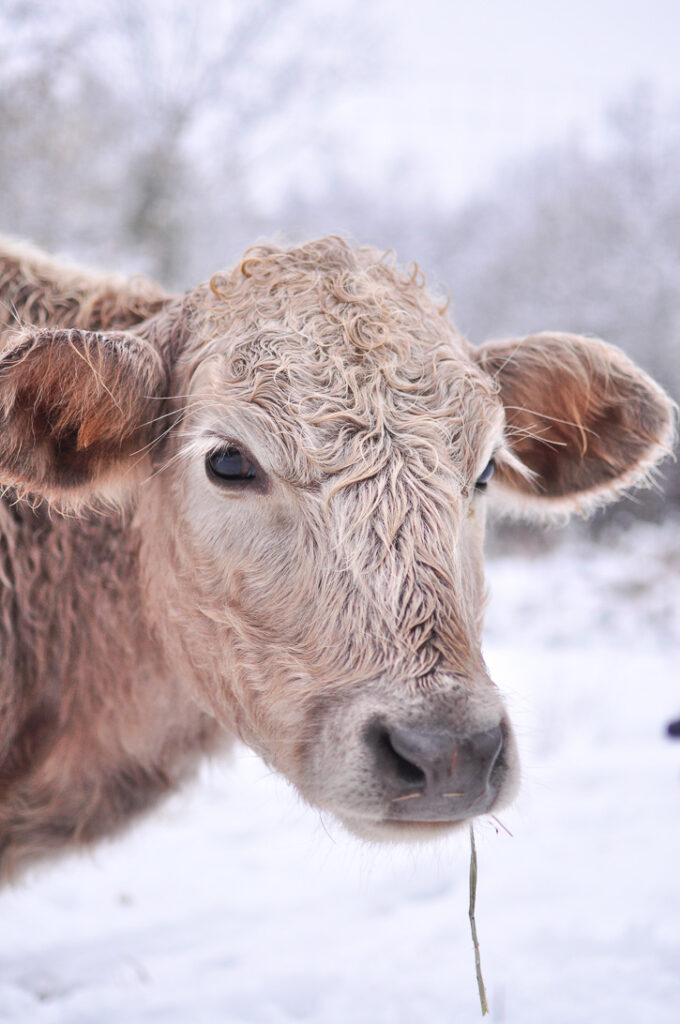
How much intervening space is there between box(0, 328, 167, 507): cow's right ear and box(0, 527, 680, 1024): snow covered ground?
1.13 metres

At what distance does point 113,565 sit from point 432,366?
1.39 meters

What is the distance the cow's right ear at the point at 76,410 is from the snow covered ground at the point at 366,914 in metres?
1.13

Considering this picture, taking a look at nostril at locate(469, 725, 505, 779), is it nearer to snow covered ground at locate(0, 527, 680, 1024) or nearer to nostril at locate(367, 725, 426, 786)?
nostril at locate(367, 725, 426, 786)

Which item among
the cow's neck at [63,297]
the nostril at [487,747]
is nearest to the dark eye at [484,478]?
the nostril at [487,747]

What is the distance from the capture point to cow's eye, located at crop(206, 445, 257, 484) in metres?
2.20

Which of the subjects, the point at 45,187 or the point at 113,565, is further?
the point at 45,187

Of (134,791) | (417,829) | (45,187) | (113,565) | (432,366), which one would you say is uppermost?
(45,187)

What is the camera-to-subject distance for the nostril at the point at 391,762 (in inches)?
66.3

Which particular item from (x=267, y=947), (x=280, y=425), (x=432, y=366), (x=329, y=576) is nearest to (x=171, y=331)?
(x=280, y=425)

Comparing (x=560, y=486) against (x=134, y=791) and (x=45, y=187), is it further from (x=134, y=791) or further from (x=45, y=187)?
(x=45, y=187)

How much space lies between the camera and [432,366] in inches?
90.4

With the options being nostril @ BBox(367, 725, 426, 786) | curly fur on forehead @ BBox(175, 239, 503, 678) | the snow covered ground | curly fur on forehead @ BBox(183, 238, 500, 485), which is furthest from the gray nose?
curly fur on forehead @ BBox(183, 238, 500, 485)

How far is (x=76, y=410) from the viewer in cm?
231

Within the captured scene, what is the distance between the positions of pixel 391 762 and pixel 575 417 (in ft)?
5.83
